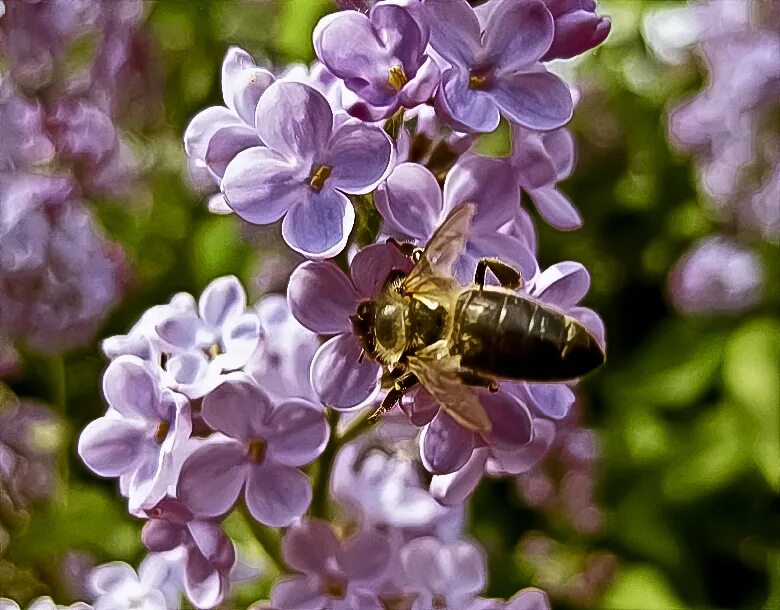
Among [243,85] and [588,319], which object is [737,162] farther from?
[243,85]

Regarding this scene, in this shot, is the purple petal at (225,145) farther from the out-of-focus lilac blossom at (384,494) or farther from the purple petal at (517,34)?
the out-of-focus lilac blossom at (384,494)

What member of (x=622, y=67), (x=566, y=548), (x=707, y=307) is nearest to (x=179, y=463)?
(x=566, y=548)

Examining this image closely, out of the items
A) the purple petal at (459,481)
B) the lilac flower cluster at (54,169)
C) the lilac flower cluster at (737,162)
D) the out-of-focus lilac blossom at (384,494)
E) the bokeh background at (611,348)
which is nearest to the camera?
the purple petal at (459,481)

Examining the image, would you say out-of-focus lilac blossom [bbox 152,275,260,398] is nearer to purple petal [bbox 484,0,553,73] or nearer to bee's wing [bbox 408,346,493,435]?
bee's wing [bbox 408,346,493,435]

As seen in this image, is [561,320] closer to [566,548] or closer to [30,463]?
[30,463]

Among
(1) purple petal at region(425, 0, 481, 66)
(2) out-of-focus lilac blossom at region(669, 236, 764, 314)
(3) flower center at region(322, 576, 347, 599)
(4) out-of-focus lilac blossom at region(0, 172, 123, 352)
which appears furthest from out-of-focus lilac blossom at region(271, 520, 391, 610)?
(2) out-of-focus lilac blossom at region(669, 236, 764, 314)

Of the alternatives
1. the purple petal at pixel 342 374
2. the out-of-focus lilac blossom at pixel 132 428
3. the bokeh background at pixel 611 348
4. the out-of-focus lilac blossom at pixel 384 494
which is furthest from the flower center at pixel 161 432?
the bokeh background at pixel 611 348
